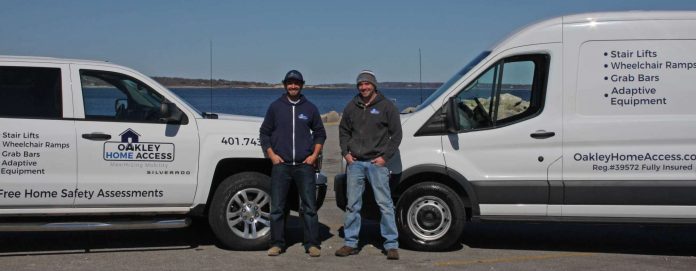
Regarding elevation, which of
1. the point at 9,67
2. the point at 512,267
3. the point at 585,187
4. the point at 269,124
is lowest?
the point at 512,267

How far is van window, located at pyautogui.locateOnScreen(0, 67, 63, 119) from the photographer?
7.37 meters

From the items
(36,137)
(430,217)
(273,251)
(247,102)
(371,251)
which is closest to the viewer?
(36,137)

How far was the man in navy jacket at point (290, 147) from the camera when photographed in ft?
25.1

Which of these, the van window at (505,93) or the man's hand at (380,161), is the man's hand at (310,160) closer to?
the man's hand at (380,161)

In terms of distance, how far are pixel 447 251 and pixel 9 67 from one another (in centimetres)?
433

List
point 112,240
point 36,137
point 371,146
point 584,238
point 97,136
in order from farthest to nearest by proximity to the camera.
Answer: point 584,238
point 112,240
point 371,146
point 97,136
point 36,137

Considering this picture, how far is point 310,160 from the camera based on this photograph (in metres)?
7.67

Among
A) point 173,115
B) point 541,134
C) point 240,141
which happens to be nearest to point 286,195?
point 240,141

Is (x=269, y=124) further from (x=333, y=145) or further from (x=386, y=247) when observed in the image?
(x=333, y=145)

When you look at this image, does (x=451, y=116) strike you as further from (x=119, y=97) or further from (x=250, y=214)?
(x=119, y=97)

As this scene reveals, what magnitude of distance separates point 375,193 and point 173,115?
77.2 inches

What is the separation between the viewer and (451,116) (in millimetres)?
7645

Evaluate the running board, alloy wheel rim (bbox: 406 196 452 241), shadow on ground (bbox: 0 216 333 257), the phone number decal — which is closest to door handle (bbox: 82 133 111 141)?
the running board

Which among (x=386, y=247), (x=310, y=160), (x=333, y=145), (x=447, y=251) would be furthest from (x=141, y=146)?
(x=333, y=145)
